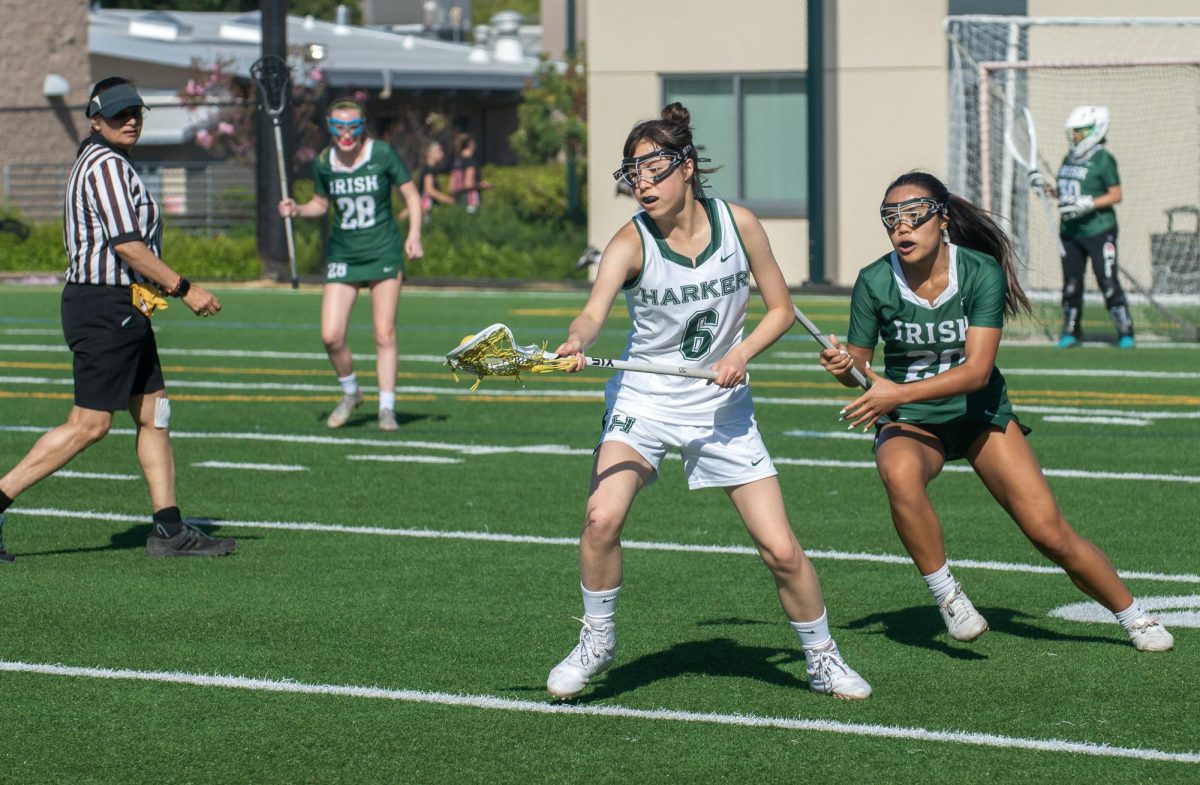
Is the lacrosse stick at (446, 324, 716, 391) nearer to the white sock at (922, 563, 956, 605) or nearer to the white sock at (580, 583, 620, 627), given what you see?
the white sock at (580, 583, 620, 627)

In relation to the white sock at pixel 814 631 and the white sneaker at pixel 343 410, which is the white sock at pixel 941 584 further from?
the white sneaker at pixel 343 410

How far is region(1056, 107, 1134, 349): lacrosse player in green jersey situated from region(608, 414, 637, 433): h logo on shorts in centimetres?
1253

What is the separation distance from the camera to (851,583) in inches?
316

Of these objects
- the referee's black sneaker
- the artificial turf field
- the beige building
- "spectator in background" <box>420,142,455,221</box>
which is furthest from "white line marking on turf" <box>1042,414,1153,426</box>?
"spectator in background" <box>420,142,455,221</box>

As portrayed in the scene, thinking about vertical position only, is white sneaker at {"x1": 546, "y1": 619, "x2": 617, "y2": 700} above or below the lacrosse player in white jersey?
below

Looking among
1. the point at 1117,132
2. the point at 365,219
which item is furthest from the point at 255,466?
the point at 1117,132

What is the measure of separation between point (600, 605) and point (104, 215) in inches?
135

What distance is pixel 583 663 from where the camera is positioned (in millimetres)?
6059

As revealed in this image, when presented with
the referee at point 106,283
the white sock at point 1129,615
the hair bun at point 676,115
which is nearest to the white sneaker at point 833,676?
the white sock at point 1129,615

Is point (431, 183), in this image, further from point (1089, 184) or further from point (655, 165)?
point (655, 165)

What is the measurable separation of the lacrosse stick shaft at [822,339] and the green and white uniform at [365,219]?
681 centimetres

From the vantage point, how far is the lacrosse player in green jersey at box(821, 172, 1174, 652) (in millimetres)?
6562

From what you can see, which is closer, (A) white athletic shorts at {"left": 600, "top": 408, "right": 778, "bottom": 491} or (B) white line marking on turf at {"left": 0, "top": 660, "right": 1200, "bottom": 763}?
(B) white line marking on turf at {"left": 0, "top": 660, "right": 1200, "bottom": 763}

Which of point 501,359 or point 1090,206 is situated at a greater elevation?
point 1090,206
